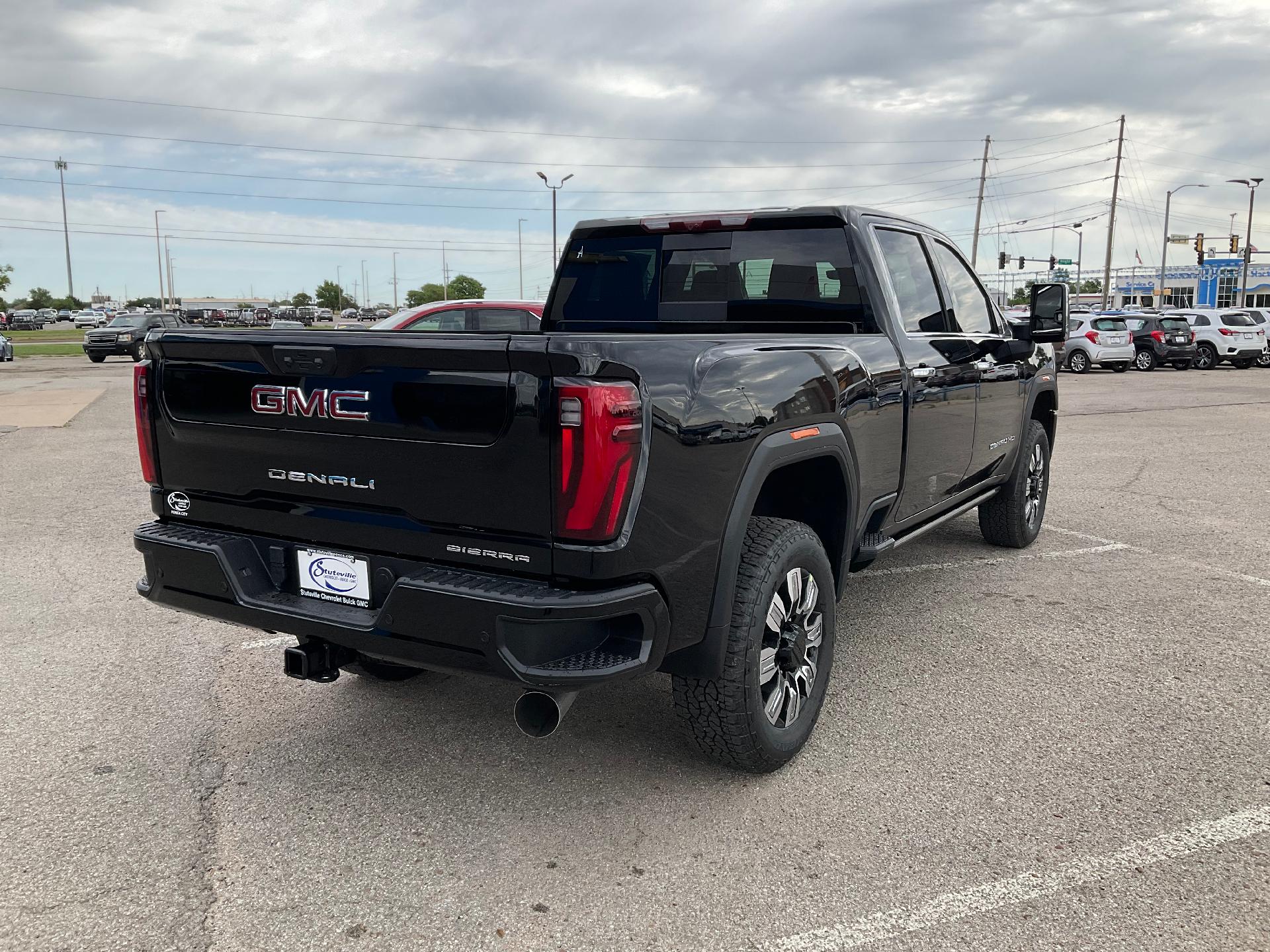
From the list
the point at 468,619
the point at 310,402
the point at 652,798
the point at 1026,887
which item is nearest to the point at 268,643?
the point at 310,402

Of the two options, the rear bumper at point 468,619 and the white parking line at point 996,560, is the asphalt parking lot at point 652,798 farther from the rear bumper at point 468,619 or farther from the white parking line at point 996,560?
the rear bumper at point 468,619

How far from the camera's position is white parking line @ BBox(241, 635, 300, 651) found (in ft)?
15.5

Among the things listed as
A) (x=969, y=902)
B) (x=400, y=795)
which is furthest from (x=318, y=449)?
(x=969, y=902)

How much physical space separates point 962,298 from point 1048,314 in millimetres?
564

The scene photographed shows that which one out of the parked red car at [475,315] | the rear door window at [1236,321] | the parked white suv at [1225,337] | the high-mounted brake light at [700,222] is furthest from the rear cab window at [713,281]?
the rear door window at [1236,321]

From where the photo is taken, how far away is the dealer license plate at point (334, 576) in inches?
117

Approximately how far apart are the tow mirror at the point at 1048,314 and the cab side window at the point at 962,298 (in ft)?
0.77

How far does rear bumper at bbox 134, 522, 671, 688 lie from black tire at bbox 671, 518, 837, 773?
1.28 ft

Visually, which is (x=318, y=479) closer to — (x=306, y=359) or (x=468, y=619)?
(x=306, y=359)

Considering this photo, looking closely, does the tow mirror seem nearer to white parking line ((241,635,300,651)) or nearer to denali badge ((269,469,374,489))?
denali badge ((269,469,374,489))

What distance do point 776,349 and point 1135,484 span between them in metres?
7.30

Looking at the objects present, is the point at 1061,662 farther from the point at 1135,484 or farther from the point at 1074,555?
the point at 1135,484

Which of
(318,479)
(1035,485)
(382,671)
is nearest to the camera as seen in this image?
(318,479)

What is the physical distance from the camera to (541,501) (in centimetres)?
265
